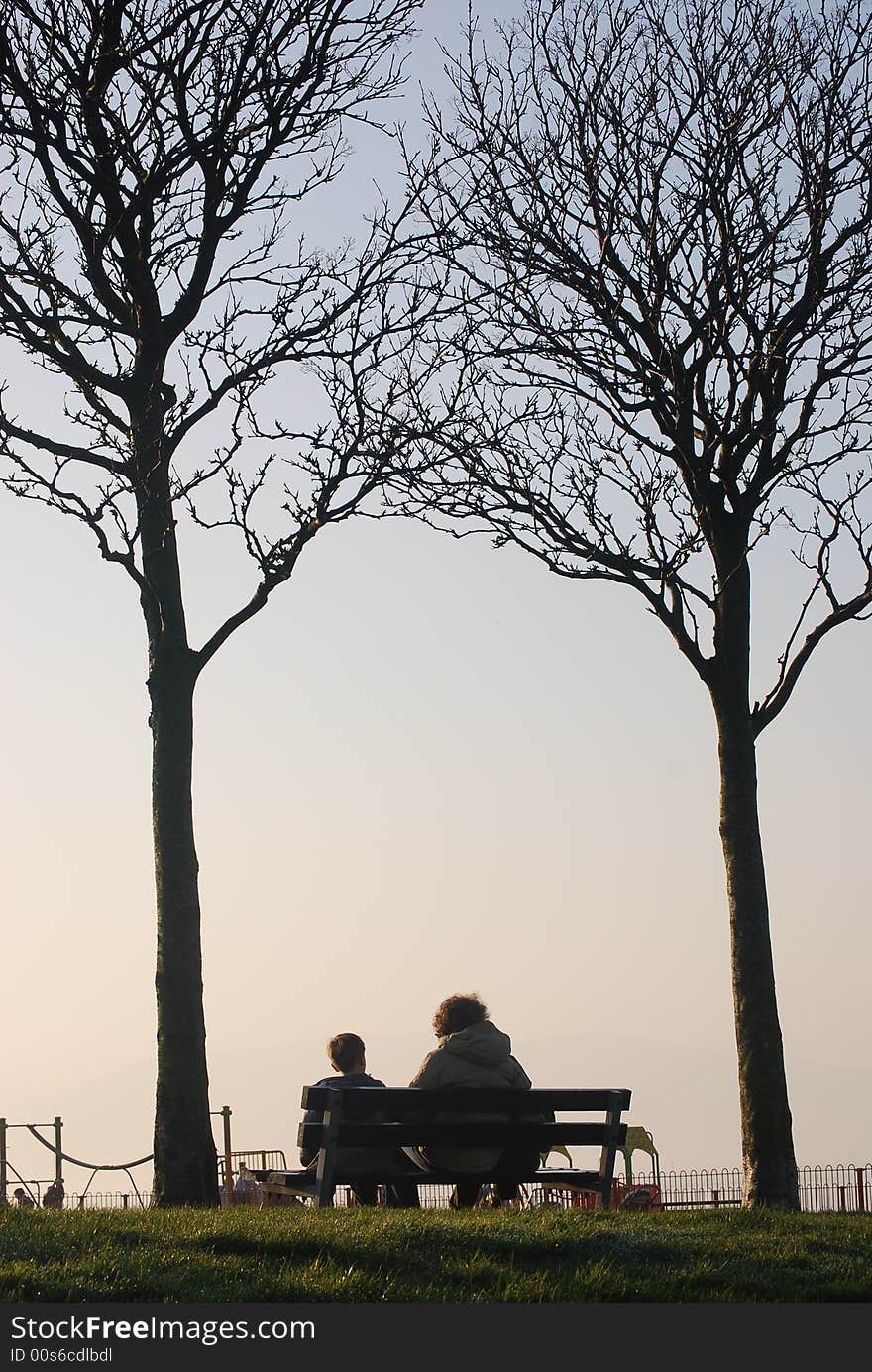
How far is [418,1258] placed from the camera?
26.5 ft

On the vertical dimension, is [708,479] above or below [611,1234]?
above

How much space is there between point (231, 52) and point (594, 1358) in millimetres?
10833

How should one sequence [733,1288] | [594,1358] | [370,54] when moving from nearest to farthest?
[594,1358] → [733,1288] → [370,54]

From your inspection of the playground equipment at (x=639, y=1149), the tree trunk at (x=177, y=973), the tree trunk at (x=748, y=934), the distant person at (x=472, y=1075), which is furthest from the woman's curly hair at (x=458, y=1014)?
the playground equipment at (x=639, y=1149)

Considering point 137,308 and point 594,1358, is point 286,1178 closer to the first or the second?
point 594,1358

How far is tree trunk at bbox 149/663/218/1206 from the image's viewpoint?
12.5m

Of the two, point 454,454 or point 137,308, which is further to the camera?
point 454,454

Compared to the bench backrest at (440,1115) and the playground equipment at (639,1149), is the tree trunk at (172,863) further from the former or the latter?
the playground equipment at (639,1149)

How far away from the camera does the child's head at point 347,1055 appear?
41.9ft

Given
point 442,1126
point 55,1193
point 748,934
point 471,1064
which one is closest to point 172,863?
point 471,1064

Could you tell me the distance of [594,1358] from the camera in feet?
22.2

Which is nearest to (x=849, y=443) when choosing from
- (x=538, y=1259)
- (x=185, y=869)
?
(x=185, y=869)

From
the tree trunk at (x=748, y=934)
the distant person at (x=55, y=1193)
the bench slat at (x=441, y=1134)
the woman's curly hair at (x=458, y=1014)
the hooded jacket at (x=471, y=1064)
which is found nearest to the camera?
the bench slat at (x=441, y=1134)

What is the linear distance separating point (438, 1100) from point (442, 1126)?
0.17m
